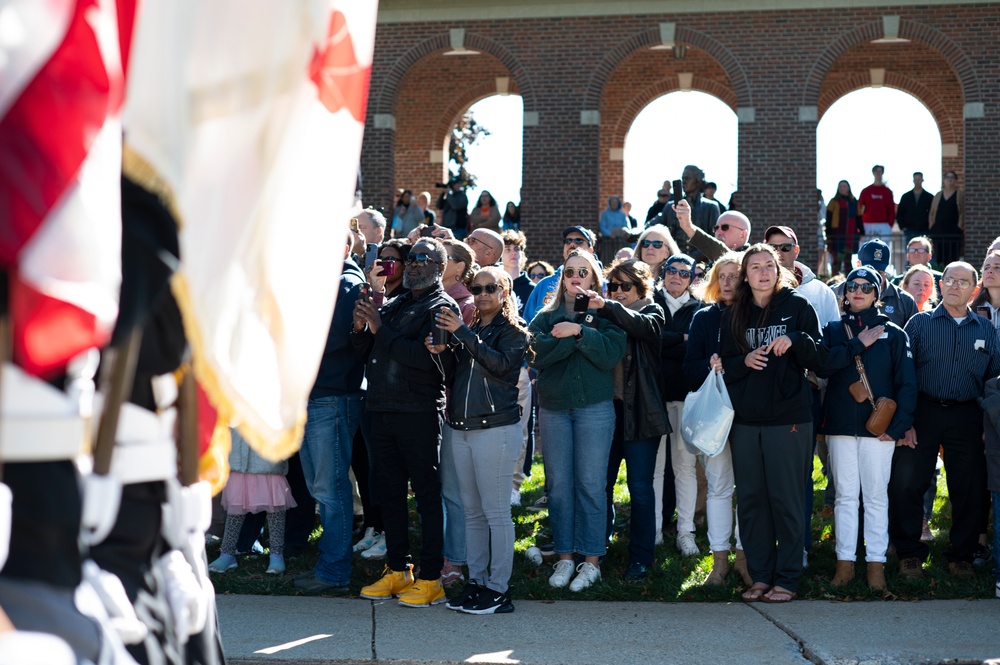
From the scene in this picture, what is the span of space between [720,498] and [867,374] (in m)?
1.19

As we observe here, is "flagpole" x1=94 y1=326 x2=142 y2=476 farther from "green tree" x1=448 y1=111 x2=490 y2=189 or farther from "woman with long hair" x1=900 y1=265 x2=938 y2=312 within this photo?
"green tree" x1=448 y1=111 x2=490 y2=189

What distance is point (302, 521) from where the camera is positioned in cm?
795

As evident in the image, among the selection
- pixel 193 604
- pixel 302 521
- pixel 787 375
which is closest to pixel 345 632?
pixel 302 521

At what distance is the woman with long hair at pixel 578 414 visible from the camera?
7105 mm

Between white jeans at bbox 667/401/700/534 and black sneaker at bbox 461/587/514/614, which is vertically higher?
white jeans at bbox 667/401/700/534

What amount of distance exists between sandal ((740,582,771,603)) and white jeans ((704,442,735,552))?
0.36m

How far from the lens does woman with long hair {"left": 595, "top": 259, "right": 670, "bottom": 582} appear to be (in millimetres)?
7312

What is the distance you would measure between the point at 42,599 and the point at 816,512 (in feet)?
26.2

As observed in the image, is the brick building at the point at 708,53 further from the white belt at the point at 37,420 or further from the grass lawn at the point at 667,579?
the white belt at the point at 37,420

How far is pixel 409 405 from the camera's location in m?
6.70

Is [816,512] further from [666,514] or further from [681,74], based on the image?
[681,74]

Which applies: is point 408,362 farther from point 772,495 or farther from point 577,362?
point 772,495

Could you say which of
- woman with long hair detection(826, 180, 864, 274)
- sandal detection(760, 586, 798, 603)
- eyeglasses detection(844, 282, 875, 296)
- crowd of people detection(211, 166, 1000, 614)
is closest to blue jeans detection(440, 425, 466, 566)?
crowd of people detection(211, 166, 1000, 614)

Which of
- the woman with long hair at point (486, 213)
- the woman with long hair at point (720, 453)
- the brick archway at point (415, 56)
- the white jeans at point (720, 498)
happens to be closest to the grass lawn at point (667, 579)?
the woman with long hair at point (720, 453)
